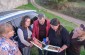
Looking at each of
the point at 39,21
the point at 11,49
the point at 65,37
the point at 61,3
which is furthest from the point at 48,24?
the point at 61,3

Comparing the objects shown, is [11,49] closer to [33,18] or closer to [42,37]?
[42,37]

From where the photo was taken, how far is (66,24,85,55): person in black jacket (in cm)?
597

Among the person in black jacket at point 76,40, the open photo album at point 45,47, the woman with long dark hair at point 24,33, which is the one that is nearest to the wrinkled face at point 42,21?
the woman with long dark hair at point 24,33

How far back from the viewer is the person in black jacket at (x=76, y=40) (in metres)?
5.97

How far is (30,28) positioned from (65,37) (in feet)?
3.87

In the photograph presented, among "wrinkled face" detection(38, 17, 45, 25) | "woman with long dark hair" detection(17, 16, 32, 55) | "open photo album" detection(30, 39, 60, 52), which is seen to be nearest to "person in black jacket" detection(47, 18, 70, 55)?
"open photo album" detection(30, 39, 60, 52)

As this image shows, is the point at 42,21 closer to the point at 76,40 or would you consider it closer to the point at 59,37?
the point at 59,37

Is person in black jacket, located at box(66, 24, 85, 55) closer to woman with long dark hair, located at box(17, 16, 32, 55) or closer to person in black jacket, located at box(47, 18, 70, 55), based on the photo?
person in black jacket, located at box(47, 18, 70, 55)

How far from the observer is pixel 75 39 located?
613 cm

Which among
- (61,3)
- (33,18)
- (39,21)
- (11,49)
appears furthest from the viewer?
(61,3)

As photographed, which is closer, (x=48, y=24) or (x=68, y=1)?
(x=48, y=24)

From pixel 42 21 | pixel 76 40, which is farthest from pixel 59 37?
pixel 42 21

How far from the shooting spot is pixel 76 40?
612 cm

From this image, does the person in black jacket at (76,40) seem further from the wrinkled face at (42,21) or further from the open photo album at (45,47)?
the wrinkled face at (42,21)
